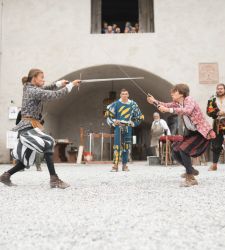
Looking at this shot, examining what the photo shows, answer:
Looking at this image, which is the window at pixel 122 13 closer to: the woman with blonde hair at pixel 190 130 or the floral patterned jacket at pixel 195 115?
the woman with blonde hair at pixel 190 130

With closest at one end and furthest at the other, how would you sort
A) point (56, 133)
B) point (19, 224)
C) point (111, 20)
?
point (19, 224), point (56, 133), point (111, 20)

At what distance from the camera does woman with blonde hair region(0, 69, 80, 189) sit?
3.48 meters

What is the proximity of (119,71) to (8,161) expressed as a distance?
4480 mm

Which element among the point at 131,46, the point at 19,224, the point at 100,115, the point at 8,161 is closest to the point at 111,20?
the point at 100,115

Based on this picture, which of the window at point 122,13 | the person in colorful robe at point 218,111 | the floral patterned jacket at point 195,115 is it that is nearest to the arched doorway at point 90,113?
the window at point 122,13

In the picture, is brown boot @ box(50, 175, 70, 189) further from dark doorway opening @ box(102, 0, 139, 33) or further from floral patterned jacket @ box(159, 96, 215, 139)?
dark doorway opening @ box(102, 0, 139, 33)

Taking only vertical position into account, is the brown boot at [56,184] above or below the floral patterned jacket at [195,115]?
below

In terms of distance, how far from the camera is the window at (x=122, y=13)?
11.1 meters

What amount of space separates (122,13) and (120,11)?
11.4 inches

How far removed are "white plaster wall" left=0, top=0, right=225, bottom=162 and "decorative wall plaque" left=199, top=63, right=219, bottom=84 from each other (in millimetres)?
154

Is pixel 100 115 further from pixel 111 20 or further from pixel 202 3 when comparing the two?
pixel 202 3

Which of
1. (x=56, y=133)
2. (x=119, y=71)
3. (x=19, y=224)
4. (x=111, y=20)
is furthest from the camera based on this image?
(x=111, y=20)

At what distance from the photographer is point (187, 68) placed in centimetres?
1022

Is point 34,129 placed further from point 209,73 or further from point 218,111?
point 209,73
